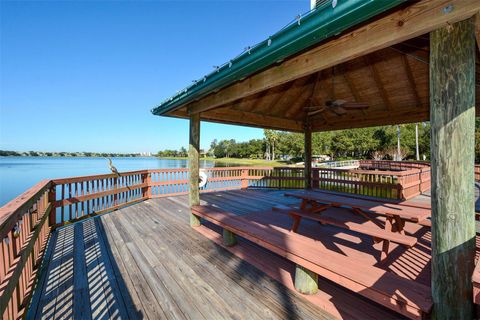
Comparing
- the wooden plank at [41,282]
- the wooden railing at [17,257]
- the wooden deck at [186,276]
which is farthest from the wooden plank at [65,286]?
the wooden railing at [17,257]

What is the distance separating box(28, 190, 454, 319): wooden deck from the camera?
1.99m

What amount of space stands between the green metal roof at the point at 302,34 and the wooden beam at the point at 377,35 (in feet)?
0.72

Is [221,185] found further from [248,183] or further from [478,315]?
[478,315]

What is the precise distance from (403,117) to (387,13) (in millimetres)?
4703

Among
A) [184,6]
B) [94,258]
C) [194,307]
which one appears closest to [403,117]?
[194,307]

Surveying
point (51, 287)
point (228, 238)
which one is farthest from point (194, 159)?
point (51, 287)

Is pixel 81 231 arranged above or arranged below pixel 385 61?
below

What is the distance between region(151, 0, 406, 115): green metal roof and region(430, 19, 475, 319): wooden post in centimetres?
50

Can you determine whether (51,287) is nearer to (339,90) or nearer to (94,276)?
(94,276)

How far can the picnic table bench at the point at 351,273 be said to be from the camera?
148 centimetres

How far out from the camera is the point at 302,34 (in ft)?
5.40

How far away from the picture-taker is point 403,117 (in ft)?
16.4

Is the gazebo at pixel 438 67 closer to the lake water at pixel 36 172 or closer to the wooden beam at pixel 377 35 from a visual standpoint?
the wooden beam at pixel 377 35

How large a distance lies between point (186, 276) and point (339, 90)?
4.93 metres
